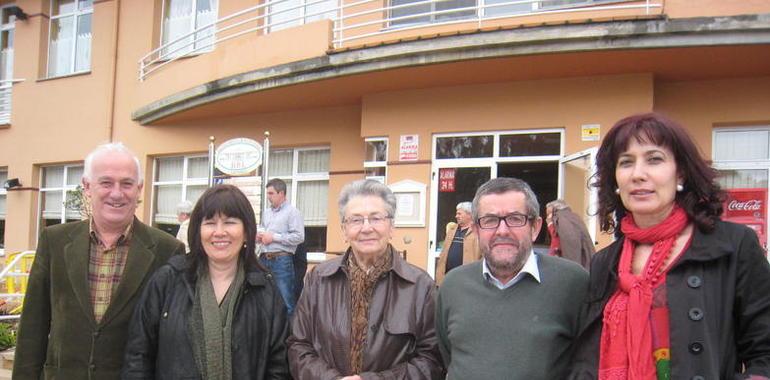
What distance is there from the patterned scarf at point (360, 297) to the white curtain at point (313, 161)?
687 cm

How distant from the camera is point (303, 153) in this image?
31.7ft

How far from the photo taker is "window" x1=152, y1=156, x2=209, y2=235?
35.3 feet

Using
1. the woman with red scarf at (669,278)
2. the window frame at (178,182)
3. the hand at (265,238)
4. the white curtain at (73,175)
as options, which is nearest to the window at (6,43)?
the white curtain at (73,175)

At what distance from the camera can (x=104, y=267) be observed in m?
2.66

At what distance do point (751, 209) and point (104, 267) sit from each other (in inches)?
275

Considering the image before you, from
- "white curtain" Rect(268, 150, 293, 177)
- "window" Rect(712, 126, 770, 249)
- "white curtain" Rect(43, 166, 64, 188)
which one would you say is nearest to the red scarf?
"window" Rect(712, 126, 770, 249)

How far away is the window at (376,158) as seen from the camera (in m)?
8.28

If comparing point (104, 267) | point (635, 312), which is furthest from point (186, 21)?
point (635, 312)

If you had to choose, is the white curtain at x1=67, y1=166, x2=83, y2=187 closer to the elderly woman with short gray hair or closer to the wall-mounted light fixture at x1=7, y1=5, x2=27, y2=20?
the wall-mounted light fixture at x1=7, y1=5, x2=27, y2=20

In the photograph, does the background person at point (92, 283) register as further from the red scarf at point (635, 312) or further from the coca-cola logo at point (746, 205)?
the coca-cola logo at point (746, 205)

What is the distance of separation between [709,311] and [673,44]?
5.02 metres

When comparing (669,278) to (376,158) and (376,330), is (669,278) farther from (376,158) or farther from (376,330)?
(376,158)

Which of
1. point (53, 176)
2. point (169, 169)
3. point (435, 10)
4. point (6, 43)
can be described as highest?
point (6, 43)

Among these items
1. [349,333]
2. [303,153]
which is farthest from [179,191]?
[349,333]
